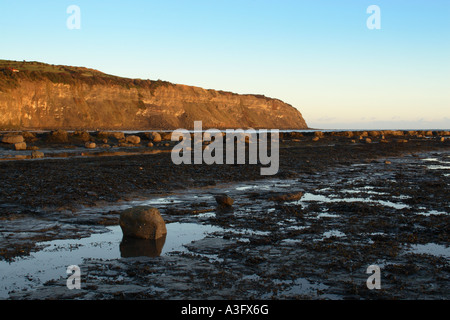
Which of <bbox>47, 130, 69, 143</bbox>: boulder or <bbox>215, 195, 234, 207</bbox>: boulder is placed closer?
<bbox>215, 195, 234, 207</bbox>: boulder

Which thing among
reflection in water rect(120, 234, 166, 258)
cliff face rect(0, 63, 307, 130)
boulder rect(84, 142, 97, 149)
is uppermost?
cliff face rect(0, 63, 307, 130)

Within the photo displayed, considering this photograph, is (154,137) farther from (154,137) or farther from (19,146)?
(19,146)

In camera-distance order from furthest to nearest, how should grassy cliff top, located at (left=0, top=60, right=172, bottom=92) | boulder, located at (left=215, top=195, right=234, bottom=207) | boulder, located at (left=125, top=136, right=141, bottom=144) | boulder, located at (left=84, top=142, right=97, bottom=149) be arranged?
grassy cliff top, located at (left=0, top=60, right=172, bottom=92)
boulder, located at (left=125, top=136, right=141, bottom=144)
boulder, located at (left=84, top=142, right=97, bottom=149)
boulder, located at (left=215, top=195, right=234, bottom=207)

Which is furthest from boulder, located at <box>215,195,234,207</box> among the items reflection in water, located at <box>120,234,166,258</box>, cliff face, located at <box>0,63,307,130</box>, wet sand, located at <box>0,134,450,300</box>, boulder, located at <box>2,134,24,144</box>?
cliff face, located at <box>0,63,307,130</box>

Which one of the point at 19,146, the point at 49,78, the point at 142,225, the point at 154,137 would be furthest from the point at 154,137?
the point at 49,78

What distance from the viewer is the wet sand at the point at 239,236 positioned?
6.12m

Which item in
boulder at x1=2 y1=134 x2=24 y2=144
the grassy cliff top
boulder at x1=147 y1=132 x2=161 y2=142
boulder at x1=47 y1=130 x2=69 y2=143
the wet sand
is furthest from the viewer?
the grassy cliff top

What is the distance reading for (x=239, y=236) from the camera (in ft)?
30.2

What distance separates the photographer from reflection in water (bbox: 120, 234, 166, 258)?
26.0 feet

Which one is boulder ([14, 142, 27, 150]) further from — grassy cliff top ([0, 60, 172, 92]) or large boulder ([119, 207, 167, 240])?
grassy cliff top ([0, 60, 172, 92])

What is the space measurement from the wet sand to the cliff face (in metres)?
61.7

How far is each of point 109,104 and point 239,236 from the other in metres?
96.9

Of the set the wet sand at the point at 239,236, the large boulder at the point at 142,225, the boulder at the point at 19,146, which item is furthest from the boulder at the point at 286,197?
the boulder at the point at 19,146
